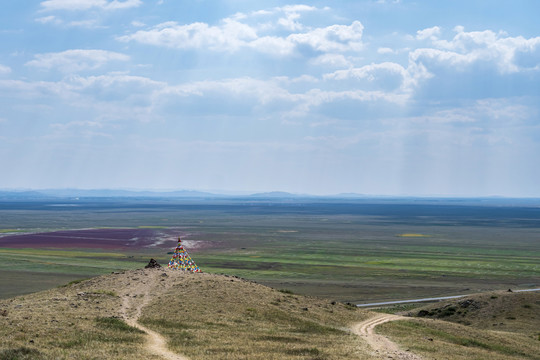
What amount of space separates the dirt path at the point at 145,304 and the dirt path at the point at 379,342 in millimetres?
11112

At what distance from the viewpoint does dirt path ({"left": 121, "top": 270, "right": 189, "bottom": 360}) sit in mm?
27795

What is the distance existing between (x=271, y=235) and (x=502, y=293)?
4621 inches

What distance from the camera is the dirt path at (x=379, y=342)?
98.0ft

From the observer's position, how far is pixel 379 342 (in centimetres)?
3394

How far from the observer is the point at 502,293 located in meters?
59.8

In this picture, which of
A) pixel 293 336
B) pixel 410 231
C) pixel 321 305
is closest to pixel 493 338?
pixel 321 305

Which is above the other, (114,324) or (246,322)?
(114,324)

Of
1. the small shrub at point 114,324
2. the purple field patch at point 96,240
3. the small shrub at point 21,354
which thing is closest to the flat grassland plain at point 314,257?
the purple field patch at point 96,240

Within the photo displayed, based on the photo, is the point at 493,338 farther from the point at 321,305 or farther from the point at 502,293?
the point at 502,293

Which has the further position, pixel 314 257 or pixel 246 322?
pixel 314 257

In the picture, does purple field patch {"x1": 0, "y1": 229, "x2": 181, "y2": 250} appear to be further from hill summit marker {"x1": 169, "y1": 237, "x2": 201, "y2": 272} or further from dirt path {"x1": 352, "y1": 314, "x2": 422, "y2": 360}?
dirt path {"x1": 352, "y1": 314, "x2": 422, "y2": 360}

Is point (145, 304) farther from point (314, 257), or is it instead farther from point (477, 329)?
point (314, 257)

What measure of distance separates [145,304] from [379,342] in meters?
16.2

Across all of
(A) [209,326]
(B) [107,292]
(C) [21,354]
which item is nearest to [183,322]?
(A) [209,326]
